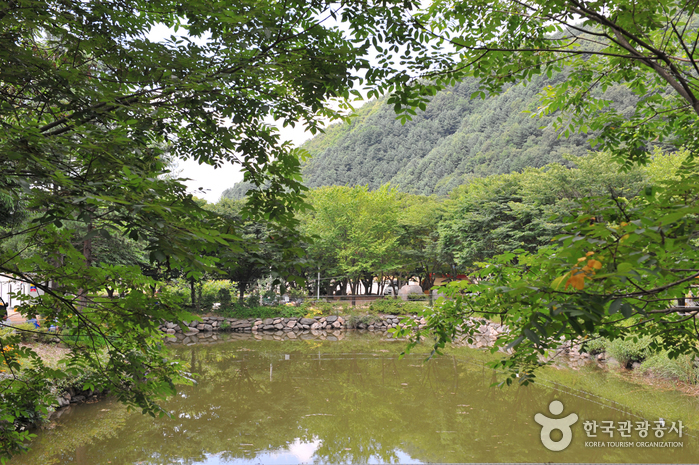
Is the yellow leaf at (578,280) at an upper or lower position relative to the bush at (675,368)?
upper

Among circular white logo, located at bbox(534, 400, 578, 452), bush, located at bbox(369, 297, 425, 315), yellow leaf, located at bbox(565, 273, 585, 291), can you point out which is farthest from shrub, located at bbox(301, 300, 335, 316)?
yellow leaf, located at bbox(565, 273, 585, 291)

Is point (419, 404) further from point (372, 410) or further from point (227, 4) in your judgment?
point (227, 4)

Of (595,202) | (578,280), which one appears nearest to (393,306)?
(595,202)

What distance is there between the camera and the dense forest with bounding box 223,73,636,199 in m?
39.6

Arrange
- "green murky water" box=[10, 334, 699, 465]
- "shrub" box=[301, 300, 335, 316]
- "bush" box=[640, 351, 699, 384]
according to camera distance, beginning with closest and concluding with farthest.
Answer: "green murky water" box=[10, 334, 699, 465]
"bush" box=[640, 351, 699, 384]
"shrub" box=[301, 300, 335, 316]

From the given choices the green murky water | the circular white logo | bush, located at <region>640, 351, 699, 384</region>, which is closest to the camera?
the circular white logo

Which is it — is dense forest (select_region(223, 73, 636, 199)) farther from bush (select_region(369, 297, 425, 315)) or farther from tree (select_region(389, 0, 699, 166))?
tree (select_region(389, 0, 699, 166))

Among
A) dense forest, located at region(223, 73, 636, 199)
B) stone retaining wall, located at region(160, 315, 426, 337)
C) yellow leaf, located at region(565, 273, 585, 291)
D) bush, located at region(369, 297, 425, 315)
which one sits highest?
dense forest, located at region(223, 73, 636, 199)

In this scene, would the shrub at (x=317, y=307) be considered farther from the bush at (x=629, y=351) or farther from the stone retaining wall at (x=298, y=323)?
the bush at (x=629, y=351)

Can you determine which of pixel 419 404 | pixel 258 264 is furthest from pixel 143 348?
pixel 419 404

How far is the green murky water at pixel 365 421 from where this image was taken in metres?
5.51

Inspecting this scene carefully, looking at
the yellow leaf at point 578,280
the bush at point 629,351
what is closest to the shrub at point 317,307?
the bush at point 629,351

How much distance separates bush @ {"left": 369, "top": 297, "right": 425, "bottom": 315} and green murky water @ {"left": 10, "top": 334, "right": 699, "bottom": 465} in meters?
8.94

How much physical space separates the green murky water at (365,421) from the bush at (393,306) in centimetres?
894
